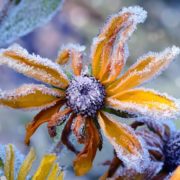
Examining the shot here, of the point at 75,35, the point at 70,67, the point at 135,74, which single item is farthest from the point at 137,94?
the point at 75,35

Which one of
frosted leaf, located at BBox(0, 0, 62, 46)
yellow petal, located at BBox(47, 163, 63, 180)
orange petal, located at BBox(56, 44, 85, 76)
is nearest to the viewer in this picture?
yellow petal, located at BBox(47, 163, 63, 180)

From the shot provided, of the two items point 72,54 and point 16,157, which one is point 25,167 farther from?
point 72,54

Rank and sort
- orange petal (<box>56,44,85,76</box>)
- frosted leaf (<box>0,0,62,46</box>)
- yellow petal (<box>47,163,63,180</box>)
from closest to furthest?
yellow petal (<box>47,163,63,180</box>) → orange petal (<box>56,44,85,76</box>) → frosted leaf (<box>0,0,62,46</box>)

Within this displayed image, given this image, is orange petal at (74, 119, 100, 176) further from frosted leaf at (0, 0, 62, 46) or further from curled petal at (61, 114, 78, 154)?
frosted leaf at (0, 0, 62, 46)

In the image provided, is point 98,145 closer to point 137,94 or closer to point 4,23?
point 137,94


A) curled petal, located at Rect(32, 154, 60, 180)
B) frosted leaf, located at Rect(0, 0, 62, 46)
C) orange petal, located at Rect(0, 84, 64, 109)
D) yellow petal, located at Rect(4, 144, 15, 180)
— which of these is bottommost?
curled petal, located at Rect(32, 154, 60, 180)

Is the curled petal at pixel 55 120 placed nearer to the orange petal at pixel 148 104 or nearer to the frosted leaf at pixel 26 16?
the orange petal at pixel 148 104

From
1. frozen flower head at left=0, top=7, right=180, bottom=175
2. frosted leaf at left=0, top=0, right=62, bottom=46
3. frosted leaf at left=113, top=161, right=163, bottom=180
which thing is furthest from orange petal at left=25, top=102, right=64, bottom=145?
frosted leaf at left=0, top=0, right=62, bottom=46
